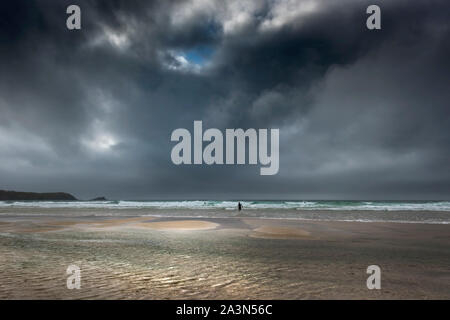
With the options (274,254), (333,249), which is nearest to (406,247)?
(333,249)

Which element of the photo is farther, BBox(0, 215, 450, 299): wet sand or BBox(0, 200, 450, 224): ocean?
BBox(0, 200, 450, 224): ocean

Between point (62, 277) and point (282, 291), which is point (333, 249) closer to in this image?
point (282, 291)

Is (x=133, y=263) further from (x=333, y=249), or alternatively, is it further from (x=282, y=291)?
(x=333, y=249)

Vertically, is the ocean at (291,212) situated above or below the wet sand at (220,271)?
below

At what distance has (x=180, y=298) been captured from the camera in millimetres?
5188

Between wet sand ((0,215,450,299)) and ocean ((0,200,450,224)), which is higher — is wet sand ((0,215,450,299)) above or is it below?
above

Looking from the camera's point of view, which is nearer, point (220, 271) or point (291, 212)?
point (220, 271)

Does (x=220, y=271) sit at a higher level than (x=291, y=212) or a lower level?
higher
